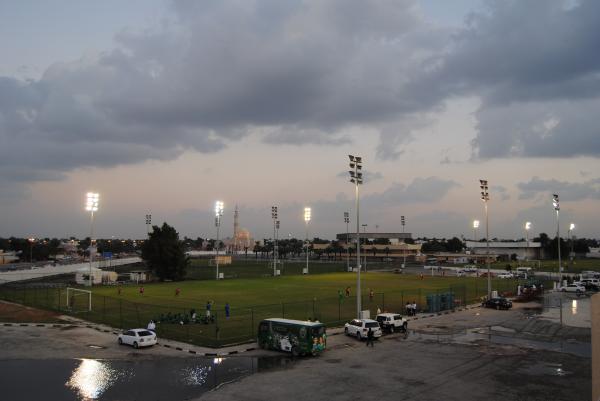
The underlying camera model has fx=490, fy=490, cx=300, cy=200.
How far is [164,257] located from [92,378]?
240 feet

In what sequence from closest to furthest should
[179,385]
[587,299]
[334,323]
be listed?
[179,385]
[334,323]
[587,299]

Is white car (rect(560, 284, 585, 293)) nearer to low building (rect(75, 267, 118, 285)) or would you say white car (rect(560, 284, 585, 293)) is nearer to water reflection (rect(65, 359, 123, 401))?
water reflection (rect(65, 359, 123, 401))

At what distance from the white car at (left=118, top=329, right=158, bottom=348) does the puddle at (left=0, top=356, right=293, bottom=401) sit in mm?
3619

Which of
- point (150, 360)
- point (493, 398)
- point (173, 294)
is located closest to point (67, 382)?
point (150, 360)

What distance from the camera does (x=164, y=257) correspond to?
97.3 m

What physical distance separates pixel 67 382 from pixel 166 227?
78.6 m

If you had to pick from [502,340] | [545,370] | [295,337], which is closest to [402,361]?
[295,337]

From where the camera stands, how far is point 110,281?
89062mm

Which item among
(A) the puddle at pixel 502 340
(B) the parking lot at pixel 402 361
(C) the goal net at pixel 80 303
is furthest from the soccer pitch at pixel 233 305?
(A) the puddle at pixel 502 340

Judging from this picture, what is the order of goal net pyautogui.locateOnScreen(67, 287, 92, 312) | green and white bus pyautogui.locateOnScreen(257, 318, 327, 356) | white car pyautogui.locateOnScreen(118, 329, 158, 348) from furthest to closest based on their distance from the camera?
goal net pyautogui.locateOnScreen(67, 287, 92, 312) < white car pyautogui.locateOnScreen(118, 329, 158, 348) < green and white bus pyautogui.locateOnScreen(257, 318, 327, 356)

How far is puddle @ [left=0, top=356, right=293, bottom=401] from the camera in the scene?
75.2 feet

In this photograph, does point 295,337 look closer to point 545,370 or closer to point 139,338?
point 139,338

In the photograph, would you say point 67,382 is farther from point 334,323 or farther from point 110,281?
point 110,281

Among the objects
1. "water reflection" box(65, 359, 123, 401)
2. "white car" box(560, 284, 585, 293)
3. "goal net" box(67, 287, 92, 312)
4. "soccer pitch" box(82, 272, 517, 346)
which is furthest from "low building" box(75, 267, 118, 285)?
"white car" box(560, 284, 585, 293)
